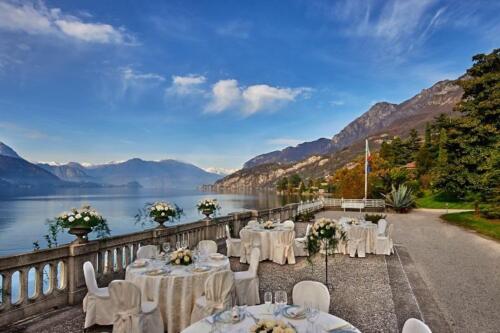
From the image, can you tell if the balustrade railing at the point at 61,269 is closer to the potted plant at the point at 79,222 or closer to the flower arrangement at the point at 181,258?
the potted plant at the point at 79,222

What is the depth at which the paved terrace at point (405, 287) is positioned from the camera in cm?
511

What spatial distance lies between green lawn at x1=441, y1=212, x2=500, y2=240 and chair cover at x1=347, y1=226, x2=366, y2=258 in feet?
25.0

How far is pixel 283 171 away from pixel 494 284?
192m

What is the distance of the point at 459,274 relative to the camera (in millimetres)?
8398

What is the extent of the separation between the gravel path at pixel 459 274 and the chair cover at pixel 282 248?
11.2 ft

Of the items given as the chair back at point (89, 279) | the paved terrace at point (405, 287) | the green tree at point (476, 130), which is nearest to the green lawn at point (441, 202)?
the green tree at point (476, 130)

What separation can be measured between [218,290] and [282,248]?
5.33m

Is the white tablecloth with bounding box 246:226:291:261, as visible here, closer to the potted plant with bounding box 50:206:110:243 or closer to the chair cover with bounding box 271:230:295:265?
the chair cover with bounding box 271:230:295:265

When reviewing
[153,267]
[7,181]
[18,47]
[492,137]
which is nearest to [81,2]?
[18,47]

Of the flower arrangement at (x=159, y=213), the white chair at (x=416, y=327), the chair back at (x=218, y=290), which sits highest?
the flower arrangement at (x=159, y=213)

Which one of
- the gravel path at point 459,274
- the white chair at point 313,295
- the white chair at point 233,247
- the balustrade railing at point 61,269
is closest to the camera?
the white chair at point 313,295

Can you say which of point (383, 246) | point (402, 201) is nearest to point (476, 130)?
point (402, 201)

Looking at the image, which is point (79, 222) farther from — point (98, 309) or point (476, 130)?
point (476, 130)

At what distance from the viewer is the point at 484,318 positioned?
5492 mm
